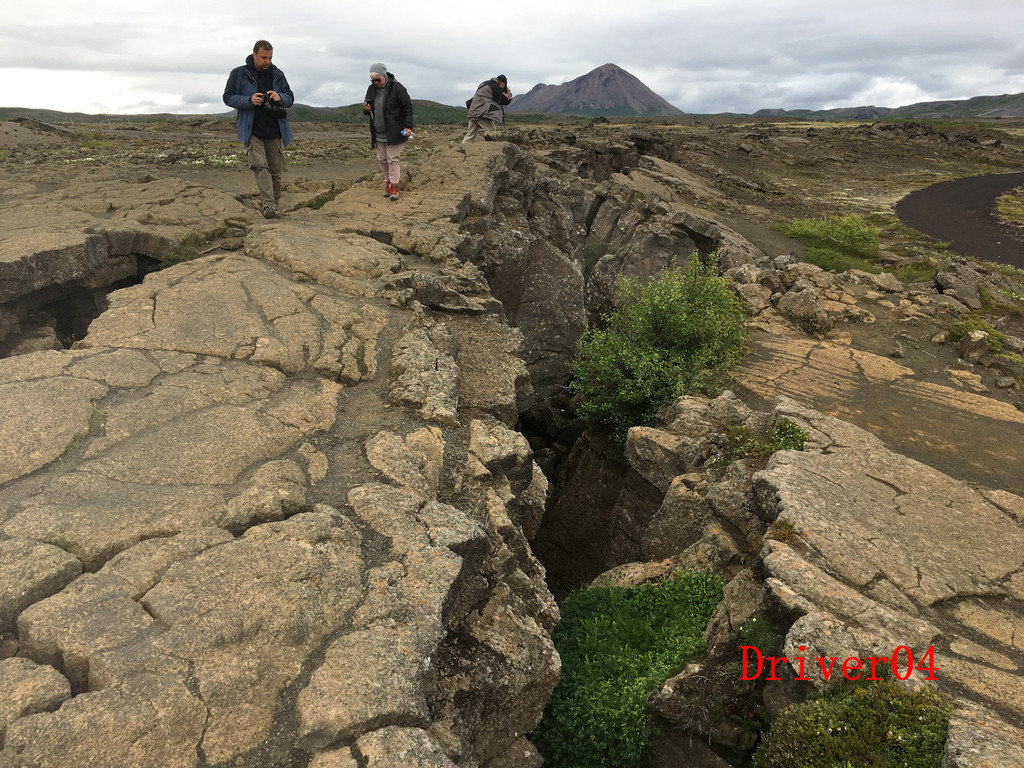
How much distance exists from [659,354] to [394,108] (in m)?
6.99

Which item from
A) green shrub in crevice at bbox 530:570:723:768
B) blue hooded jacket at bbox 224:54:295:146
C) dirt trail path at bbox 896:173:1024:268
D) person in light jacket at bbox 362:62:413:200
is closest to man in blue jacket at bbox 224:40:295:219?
blue hooded jacket at bbox 224:54:295:146

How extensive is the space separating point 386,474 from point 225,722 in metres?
2.15

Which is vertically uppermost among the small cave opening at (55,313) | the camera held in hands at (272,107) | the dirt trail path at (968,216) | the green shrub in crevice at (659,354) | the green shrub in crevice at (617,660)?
the camera held in hands at (272,107)

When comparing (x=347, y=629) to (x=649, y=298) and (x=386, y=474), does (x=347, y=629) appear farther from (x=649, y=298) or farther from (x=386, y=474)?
(x=649, y=298)

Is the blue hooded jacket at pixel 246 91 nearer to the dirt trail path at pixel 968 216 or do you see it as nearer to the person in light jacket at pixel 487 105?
the person in light jacket at pixel 487 105

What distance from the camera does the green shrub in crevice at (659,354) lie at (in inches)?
416

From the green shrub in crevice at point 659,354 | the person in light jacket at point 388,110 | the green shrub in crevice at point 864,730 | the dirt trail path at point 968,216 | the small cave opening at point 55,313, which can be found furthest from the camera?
the dirt trail path at point 968,216

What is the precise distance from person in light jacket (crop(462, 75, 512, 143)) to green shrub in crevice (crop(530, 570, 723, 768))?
45.1 feet

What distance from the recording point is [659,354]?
11156 millimetres

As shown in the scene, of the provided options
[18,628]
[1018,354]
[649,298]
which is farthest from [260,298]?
[1018,354]

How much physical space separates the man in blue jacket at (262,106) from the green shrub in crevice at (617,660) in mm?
8749

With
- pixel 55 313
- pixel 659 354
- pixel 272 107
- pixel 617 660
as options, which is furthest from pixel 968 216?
pixel 55 313

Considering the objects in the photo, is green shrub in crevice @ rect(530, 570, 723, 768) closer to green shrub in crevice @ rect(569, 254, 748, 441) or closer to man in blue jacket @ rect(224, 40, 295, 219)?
green shrub in crevice @ rect(569, 254, 748, 441)

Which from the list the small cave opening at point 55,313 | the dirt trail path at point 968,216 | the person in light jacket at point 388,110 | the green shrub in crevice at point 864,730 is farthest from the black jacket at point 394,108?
the dirt trail path at point 968,216
